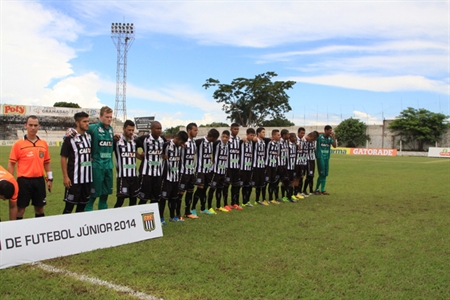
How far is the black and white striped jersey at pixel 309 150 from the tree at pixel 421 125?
44244 millimetres

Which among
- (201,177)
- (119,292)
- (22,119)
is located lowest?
(119,292)

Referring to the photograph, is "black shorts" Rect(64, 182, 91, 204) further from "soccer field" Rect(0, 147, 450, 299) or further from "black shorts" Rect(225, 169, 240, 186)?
"black shorts" Rect(225, 169, 240, 186)

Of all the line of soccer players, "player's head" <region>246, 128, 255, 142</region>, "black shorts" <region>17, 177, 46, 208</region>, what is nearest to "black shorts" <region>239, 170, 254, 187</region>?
the line of soccer players

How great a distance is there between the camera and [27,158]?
19.7ft

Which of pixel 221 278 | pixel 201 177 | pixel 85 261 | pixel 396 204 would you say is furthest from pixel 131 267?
pixel 396 204

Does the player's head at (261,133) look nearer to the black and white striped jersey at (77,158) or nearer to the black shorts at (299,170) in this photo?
the black shorts at (299,170)

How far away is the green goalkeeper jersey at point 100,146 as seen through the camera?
6.38m

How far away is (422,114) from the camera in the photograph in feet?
165

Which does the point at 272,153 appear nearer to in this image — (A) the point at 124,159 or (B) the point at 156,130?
(B) the point at 156,130

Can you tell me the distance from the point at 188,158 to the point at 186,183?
0.52m

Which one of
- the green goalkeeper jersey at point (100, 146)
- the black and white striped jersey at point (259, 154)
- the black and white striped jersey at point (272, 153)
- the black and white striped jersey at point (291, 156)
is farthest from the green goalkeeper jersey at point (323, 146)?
the green goalkeeper jersey at point (100, 146)

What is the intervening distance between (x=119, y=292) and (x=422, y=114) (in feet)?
179

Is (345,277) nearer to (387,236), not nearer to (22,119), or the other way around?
(387,236)

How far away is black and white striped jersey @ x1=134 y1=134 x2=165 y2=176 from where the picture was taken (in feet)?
23.0
